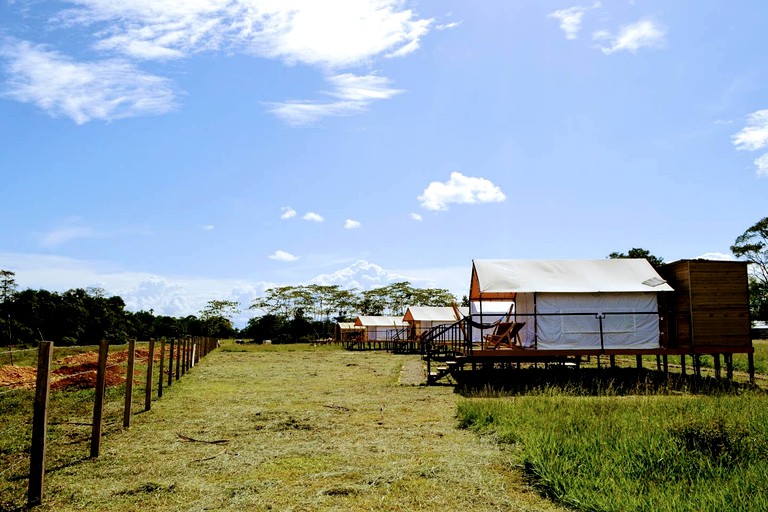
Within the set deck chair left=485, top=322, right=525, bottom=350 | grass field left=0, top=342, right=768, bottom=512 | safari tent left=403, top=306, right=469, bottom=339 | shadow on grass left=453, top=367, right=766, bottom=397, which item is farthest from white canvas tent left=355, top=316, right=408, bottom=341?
grass field left=0, top=342, right=768, bottom=512

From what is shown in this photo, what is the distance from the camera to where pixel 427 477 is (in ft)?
20.5

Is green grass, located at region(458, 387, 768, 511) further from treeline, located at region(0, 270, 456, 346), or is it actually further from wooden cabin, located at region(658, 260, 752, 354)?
treeline, located at region(0, 270, 456, 346)

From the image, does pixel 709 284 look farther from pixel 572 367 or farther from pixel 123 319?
pixel 123 319

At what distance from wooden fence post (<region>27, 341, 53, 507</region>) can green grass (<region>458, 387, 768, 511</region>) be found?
16.3 ft

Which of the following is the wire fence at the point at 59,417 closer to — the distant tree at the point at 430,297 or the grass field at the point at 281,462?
the grass field at the point at 281,462

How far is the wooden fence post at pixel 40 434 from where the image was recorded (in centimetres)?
540

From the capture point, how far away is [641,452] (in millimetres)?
6449

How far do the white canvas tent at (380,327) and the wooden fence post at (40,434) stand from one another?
41816mm

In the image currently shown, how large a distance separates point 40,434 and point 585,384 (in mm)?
13322

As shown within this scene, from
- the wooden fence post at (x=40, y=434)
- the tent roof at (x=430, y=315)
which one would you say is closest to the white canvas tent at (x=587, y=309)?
the wooden fence post at (x=40, y=434)

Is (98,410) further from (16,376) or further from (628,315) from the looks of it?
(628,315)

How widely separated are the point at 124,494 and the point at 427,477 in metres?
3.16

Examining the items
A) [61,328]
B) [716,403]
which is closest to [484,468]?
[716,403]

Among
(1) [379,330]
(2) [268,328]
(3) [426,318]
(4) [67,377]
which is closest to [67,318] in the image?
(2) [268,328]
